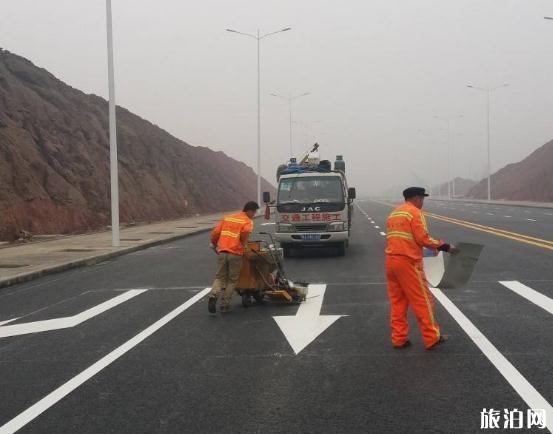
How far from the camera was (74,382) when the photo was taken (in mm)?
5508

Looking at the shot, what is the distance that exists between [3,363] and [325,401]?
3.46m

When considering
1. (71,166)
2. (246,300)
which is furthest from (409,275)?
(71,166)

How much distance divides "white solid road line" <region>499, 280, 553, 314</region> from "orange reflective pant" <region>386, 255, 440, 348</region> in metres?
2.76

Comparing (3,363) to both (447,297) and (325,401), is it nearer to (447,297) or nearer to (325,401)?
(325,401)

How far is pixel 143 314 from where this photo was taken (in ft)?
28.5

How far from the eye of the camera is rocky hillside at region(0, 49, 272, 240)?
26.8 meters

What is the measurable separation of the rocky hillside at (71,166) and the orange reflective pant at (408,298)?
18658 millimetres

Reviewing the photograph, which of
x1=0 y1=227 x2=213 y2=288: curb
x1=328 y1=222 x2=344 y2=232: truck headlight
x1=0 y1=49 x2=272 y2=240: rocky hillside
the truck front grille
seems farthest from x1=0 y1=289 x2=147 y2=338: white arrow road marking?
x1=0 y1=49 x2=272 y2=240: rocky hillside

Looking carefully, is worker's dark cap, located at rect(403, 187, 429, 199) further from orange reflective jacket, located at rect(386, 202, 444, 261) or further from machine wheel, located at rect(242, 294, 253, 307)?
machine wheel, located at rect(242, 294, 253, 307)

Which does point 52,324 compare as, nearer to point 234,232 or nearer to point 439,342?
point 234,232

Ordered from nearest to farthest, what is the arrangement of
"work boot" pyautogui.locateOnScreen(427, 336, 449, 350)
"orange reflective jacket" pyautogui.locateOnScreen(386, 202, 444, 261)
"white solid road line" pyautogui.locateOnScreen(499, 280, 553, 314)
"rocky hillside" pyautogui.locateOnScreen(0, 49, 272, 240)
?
1. "work boot" pyautogui.locateOnScreen(427, 336, 449, 350)
2. "orange reflective jacket" pyautogui.locateOnScreen(386, 202, 444, 261)
3. "white solid road line" pyautogui.locateOnScreen(499, 280, 553, 314)
4. "rocky hillside" pyautogui.locateOnScreen(0, 49, 272, 240)

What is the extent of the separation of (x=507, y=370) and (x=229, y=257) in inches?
166

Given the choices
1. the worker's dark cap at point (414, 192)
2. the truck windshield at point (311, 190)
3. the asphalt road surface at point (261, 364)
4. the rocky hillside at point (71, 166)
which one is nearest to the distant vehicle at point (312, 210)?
the truck windshield at point (311, 190)

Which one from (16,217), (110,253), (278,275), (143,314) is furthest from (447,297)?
(16,217)
